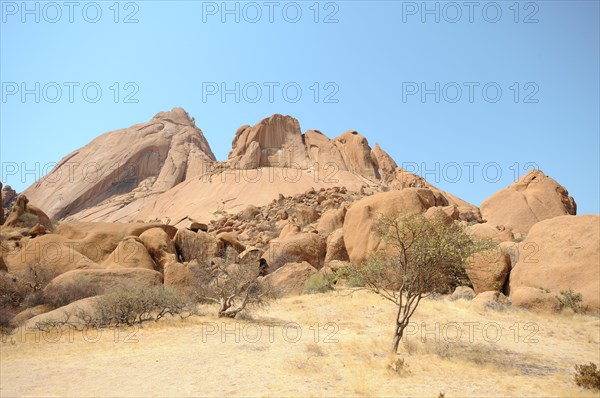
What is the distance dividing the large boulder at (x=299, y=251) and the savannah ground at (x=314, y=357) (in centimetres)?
1054

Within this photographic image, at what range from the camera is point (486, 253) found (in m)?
21.2

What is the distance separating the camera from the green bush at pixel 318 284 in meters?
22.5

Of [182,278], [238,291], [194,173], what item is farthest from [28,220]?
[194,173]

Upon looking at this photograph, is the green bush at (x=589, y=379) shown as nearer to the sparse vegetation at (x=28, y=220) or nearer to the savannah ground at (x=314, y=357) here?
the savannah ground at (x=314, y=357)

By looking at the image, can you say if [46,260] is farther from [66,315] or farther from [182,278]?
[66,315]

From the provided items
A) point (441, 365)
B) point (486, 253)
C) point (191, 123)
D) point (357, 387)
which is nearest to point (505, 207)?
point (486, 253)

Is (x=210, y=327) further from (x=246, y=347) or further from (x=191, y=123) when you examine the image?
(x=191, y=123)

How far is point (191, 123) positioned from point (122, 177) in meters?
21.8

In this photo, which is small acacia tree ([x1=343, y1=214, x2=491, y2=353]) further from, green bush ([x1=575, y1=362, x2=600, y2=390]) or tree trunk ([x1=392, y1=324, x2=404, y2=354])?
green bush ([x1=575, y1=362, x2=600, y2=390])

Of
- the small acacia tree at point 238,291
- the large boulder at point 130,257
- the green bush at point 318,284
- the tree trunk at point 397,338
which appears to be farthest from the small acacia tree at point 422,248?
the large boulder at point 130,257

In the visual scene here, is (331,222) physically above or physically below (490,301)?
above

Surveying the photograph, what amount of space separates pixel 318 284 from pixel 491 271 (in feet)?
27.5

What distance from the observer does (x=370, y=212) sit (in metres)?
26.8

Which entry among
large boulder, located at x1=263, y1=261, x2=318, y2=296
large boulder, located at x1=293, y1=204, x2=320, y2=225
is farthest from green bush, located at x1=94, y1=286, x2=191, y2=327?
large boulder, located at x1=293, y1=204, x2=320, y2=225
